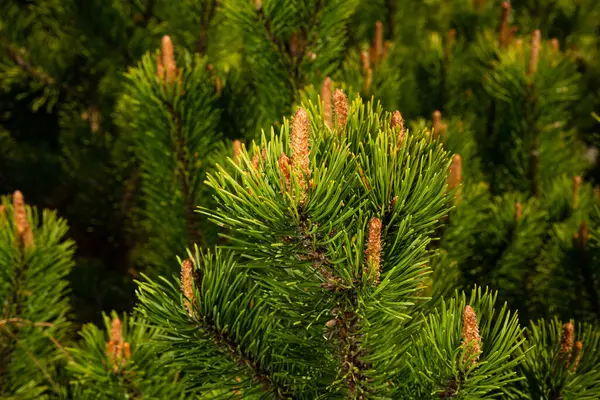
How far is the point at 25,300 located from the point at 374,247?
24.7 inches

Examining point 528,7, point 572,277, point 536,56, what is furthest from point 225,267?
point 528,7

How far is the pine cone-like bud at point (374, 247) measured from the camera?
1.83 feet

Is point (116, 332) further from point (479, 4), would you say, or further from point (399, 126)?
point (479, 4)

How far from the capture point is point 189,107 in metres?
1.05

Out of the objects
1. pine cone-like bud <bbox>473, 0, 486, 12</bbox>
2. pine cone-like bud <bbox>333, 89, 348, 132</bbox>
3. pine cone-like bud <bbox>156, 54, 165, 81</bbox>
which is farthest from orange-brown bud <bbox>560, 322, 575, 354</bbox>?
pine cone-like bud <bbox>473, 0, 486, 12</bbox>

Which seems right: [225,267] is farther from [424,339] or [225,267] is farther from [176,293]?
[424,339]

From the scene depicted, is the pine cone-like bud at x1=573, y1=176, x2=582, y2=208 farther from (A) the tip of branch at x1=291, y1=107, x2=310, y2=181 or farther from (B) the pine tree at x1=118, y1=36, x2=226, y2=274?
(A) the tip of branch at x1=291, y1=107, x2=310, y2=181

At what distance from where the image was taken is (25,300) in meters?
0.97

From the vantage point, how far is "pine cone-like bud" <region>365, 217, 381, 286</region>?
56 centimetres

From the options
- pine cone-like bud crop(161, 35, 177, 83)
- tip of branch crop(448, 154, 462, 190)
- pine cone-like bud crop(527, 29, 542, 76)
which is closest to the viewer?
tip of branch crop(448, 154, 462, 190)

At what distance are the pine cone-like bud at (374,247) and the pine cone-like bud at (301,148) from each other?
0.06 metres

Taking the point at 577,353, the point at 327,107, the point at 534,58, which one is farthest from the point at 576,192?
the point at 327,107

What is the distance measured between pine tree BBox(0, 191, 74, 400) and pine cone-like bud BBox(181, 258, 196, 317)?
1.24ft

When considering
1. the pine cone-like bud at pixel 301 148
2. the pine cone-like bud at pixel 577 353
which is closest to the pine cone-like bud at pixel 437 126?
the pine cone-like bud at pixel 577 353
